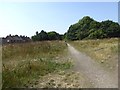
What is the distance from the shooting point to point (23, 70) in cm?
1133

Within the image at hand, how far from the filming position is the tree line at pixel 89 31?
92.1 meters

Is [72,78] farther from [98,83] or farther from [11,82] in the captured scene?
Result: [11,82]

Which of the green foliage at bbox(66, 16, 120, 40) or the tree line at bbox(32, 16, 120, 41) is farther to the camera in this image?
the tree line at bbox(32, 16, 120, 41)

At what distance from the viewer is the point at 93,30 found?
101625 mm

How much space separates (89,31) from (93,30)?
12.5 feet

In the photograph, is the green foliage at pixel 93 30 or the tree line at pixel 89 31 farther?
the tree line at pixel 89 31

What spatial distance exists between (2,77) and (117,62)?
21.9ft

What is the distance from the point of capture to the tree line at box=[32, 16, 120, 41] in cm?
9211

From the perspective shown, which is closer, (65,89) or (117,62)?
(65,89)

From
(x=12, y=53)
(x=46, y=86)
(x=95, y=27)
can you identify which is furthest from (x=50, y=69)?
(x=95, y=27)

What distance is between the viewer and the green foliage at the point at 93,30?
91.8 m

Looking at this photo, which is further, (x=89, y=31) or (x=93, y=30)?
(x=89, y=31)

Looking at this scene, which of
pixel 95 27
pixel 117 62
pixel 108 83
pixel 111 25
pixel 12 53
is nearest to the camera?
pixel 108 83

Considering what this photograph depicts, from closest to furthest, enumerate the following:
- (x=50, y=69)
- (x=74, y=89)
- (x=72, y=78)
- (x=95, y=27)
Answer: (x=74, y=89) → (x=72, y=78) → (x=50, y=69) → (x=95, y=27)
